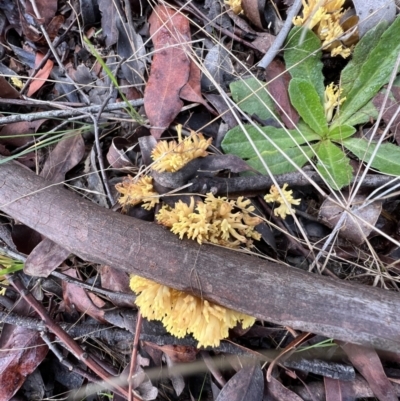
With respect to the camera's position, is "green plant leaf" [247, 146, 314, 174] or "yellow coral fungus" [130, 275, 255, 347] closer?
"yellow coral fungus" [130, 275, 255, 347]

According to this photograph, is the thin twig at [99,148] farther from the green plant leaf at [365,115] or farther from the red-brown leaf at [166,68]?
the green plant leaf at [365,115]

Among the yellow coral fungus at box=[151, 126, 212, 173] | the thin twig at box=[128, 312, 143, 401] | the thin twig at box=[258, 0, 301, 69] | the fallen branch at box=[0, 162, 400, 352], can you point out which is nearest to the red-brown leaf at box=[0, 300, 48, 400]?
the thin twig at box=[128, 312, 143, 401]

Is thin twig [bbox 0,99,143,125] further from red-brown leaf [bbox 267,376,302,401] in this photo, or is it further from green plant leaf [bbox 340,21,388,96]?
red-brown leaf [bbox 267,376,302,401]

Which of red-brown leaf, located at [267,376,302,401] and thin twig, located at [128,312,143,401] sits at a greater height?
thin twig, located at [128,312,143,401]

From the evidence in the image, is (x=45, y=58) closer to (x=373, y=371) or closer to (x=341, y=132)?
(x=341, y=132)

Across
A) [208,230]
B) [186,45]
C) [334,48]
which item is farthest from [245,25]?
[208,230]

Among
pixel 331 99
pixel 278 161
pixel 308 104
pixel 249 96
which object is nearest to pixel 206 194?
pixel 278 161
